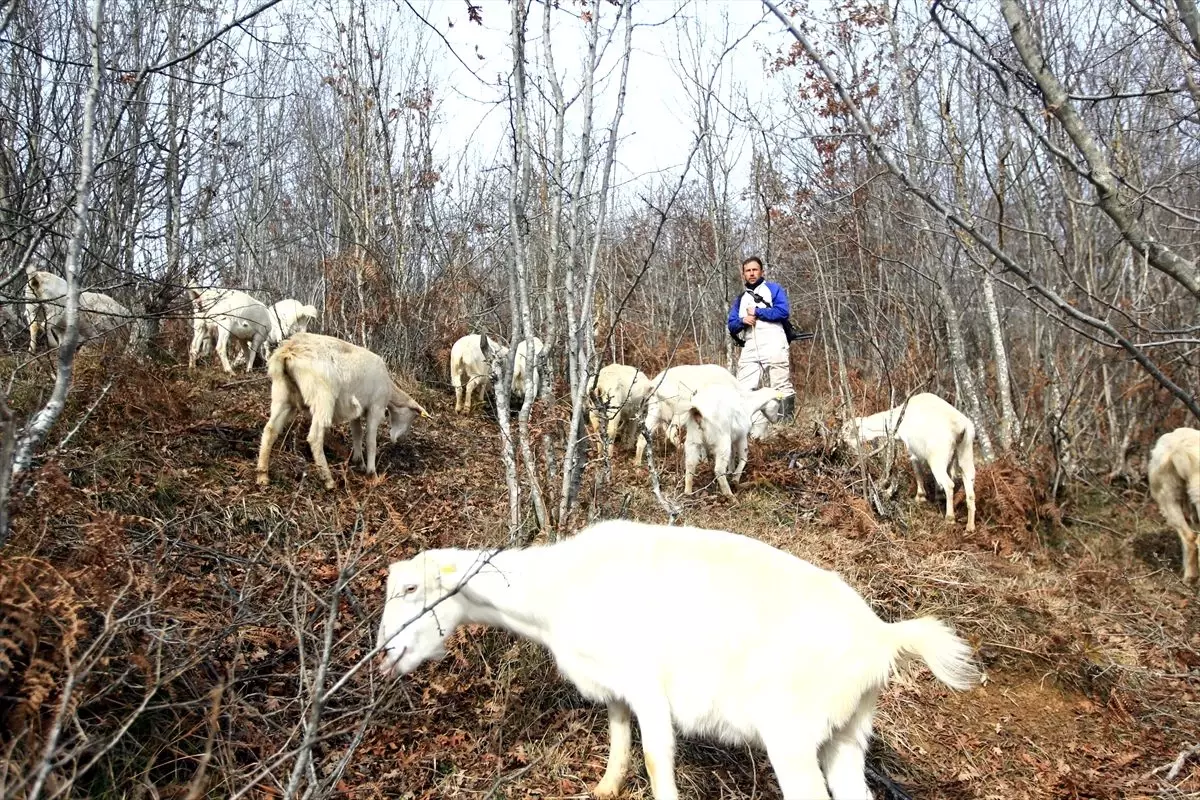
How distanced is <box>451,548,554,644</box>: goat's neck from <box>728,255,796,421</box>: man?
21.5ft

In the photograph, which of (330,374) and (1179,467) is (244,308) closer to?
(330,374)

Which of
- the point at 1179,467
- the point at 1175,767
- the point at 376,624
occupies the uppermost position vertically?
the point at 1179,467

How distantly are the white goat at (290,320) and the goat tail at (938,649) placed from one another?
9.80 m

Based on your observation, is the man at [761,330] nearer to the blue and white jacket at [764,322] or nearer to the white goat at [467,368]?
the blue and white jacket at [764,322]

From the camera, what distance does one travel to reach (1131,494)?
9.51 m

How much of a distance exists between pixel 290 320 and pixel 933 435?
9.13 metres

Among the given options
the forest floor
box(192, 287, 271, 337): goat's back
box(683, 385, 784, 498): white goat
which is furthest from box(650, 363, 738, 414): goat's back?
box(192, 287, 271, 337): goat's back

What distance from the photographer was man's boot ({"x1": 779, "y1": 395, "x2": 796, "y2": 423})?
10312 mm

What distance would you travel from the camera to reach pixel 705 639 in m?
3.41

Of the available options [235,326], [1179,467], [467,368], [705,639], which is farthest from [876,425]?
[235,326]

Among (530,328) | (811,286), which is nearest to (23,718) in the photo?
(530,328)

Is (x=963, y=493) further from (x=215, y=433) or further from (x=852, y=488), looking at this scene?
(x=215, y=433)

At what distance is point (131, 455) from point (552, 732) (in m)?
3.93

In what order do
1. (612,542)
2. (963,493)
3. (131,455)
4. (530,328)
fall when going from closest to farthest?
→ 1. (612,542)
2. (530,328)
3. (131,455)
4. (963,493)
